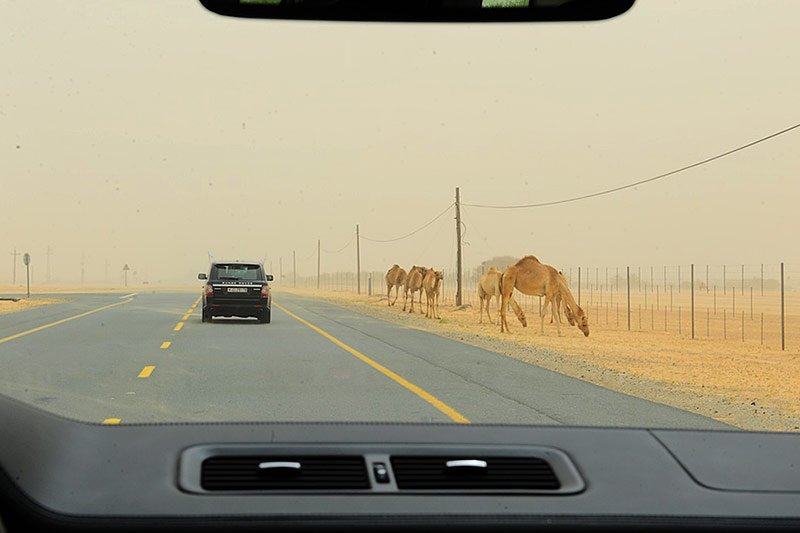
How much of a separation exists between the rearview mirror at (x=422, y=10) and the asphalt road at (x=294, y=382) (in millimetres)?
4144

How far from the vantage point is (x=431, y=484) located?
3.24 metres

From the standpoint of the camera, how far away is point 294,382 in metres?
13.1

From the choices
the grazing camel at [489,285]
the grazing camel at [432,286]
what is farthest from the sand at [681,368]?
the grazing camel at [432,286]

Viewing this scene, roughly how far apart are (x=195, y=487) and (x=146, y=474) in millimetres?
193

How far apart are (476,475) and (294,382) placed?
9.98 metres

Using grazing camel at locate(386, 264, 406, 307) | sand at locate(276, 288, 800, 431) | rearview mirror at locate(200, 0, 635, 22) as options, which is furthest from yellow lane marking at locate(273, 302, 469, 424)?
grazing camel at locate(386, 264, 406, 307)

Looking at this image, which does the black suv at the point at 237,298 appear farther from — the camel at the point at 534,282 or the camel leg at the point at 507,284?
the camel leg at the point at 507,284

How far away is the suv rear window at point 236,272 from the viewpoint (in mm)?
29070

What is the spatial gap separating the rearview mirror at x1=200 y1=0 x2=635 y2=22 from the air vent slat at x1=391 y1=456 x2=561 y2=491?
1.55 m

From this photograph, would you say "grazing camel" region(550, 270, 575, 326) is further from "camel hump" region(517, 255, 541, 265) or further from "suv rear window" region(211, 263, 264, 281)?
"suv rear window" region(211, 263, 264, 281)

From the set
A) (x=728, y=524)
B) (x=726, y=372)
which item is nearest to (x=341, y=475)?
(x=728, y=524)

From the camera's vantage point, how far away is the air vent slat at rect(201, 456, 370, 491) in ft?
10.3

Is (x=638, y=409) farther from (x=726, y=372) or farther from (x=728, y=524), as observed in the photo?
(x=728, y=524)

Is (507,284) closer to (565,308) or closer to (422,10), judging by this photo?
(565,308)
